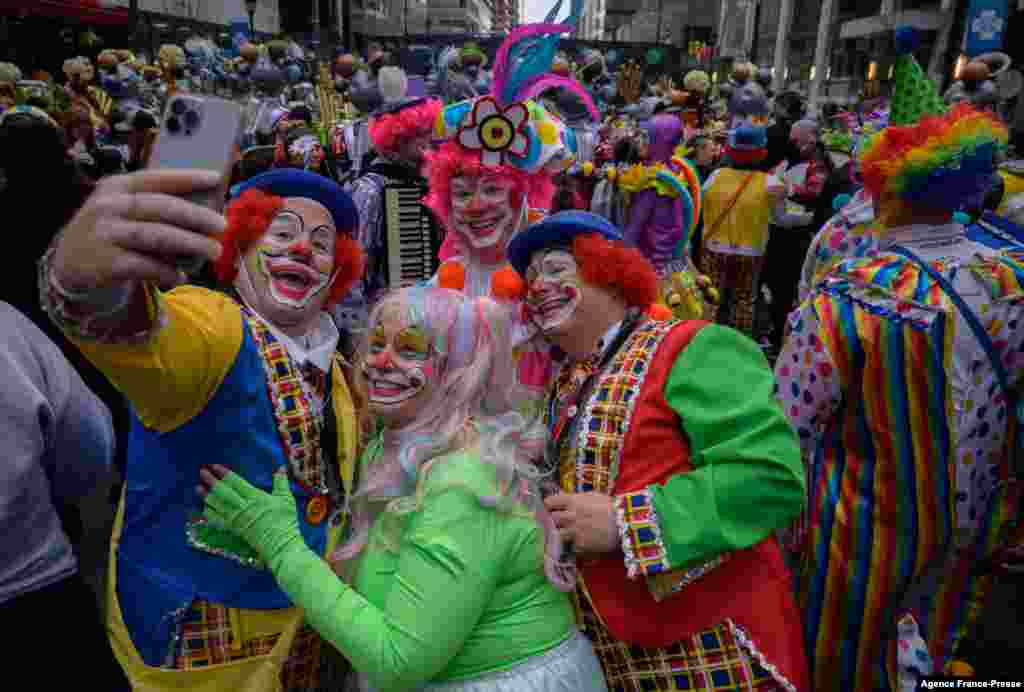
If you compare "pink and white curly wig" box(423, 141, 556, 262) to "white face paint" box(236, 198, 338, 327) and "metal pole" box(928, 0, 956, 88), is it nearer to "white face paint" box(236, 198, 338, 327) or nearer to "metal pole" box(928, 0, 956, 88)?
"white face paint" box(236, 198, 338, 327)

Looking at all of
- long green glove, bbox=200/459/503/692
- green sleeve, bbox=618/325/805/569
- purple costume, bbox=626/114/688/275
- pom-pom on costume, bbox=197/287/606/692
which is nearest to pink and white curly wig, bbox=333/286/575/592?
pom-pom on costume, bbox=197/287/606/692

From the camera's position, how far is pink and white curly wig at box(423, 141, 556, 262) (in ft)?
10.9

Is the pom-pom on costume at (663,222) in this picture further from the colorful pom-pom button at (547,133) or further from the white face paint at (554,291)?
the white face paint at (554,291)

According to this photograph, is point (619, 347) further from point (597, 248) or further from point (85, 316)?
point (85, 316)

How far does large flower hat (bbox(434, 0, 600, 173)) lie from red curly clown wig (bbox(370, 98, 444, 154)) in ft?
3.39

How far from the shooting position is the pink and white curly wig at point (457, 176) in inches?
131

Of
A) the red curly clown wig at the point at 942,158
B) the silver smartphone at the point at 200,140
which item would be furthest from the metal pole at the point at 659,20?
the silver smartphone at the point at 200,140

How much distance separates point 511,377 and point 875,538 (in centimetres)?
123

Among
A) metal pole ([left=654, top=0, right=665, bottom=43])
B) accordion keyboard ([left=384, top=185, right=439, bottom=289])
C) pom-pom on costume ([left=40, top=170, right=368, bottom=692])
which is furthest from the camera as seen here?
metal pole ([left=654, top=0, right=665, bottom=43])

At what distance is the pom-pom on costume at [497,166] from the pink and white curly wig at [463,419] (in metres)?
1.61

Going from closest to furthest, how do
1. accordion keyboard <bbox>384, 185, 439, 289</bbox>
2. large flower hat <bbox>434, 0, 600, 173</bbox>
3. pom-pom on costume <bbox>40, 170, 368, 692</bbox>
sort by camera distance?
pom-pom on costume <bbox>40, 170, 368, 692</bbox> → large flower hat <bbox>434, 0, 600, 173</bbox> → accordion keyboard <bbox>384, 185, 439, 289</bbox>

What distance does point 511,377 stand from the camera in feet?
5.27

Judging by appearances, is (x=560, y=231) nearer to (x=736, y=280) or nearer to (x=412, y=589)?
(x=412, y=589)

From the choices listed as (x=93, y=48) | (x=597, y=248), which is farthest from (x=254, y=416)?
(x=93, y=48)
